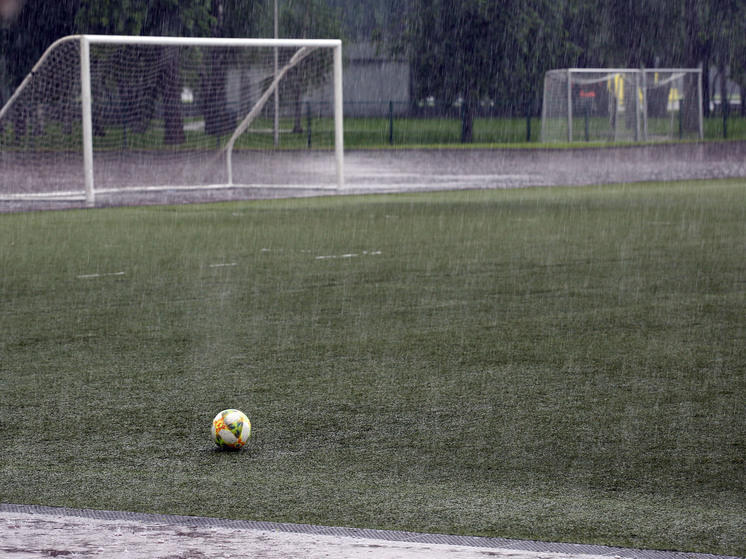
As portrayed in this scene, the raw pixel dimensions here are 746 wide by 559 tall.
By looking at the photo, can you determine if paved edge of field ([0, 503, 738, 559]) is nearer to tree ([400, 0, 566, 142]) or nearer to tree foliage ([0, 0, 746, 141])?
tree foliage ([0, 0, 746, 141])

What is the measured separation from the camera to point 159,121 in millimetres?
29641

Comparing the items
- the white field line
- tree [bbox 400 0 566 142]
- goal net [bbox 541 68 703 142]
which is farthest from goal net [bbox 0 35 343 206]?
the white field line

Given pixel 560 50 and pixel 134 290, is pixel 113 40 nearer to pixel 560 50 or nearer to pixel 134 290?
pixel 134 290

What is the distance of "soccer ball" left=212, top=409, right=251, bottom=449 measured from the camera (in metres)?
4.63

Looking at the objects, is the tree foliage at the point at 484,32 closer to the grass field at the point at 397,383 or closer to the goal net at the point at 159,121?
the goal net at the point at 159,121

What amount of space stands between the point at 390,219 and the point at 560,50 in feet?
98.0

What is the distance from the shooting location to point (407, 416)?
5.21 metres

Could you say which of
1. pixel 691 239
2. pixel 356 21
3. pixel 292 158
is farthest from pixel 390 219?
pixel 356 21

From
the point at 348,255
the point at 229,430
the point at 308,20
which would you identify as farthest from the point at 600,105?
the point at 229,430

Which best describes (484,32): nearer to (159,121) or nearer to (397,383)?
(159,121)

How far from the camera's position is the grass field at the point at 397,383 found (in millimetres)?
4008

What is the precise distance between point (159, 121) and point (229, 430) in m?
25.7

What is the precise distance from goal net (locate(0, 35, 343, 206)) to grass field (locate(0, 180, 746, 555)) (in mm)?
13427

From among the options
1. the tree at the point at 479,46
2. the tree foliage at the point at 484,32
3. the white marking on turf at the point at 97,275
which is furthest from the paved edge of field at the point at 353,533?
the tree at the point at 479,46
